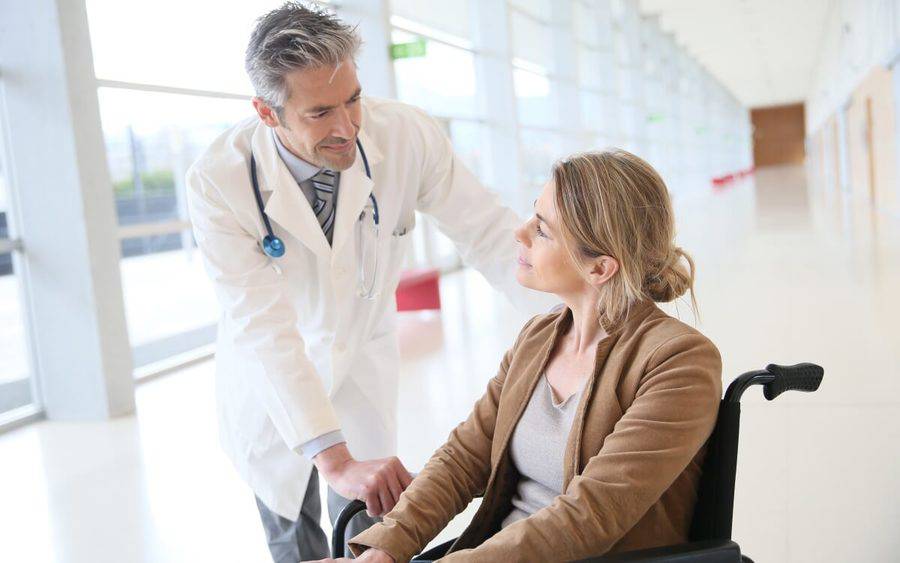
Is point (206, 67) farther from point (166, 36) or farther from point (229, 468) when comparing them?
point (229, 468)

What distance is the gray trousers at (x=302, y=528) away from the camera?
2.09 metres

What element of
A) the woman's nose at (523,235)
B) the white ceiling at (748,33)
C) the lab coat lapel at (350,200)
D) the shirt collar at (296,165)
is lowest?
the woman's nose at (523,235)

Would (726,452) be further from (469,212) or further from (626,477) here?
(469,212)

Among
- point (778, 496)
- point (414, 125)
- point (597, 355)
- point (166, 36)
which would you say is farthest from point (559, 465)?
point (166, 36)

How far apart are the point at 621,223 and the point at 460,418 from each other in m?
2.89

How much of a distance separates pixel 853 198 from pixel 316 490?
61.8 ft

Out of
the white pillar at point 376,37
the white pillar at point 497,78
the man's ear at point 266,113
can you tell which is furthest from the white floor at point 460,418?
the white pillar at point 497,78

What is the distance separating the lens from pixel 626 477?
50.6 inches

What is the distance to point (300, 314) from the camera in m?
2.04

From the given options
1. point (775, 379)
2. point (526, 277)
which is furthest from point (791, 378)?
point (526, 277)

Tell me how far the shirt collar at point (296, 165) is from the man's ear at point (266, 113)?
0.06 meters

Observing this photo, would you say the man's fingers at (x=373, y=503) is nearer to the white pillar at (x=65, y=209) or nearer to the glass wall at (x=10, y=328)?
the white pillar at (x=65, y=209)

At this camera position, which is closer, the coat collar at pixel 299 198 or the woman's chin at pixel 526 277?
the woman's chin at pixel 526 277

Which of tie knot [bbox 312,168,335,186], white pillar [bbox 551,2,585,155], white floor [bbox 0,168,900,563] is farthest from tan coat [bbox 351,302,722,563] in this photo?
white pillar [bbox 551,2,585,155]
